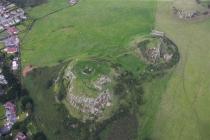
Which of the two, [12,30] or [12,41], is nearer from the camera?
[12,41]

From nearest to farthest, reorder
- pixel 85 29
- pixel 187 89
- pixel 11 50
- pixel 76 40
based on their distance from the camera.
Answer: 1. pixel 187 89
2. pixel 11 50
3. pixel 76 40
4. pixel 85 29

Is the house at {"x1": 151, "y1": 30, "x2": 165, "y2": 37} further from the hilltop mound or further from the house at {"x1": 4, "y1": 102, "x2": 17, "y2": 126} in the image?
the house at {"x1": 4, "y1": 102, "x2": 17, "y2": 126}

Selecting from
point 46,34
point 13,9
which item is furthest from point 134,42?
point 13,9

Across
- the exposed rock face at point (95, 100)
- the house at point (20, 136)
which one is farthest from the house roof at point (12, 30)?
the house at point (20, 136)

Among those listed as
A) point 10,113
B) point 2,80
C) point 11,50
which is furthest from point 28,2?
point 10,113

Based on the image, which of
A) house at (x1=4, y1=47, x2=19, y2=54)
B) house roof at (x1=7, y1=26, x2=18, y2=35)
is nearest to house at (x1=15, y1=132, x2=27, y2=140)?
house at (x1=4, y1=47, x2=19, y2=54)

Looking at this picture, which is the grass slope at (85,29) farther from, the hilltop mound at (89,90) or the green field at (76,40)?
the hilltop mound at (89,90)

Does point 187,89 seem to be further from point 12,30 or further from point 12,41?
point 12,30
